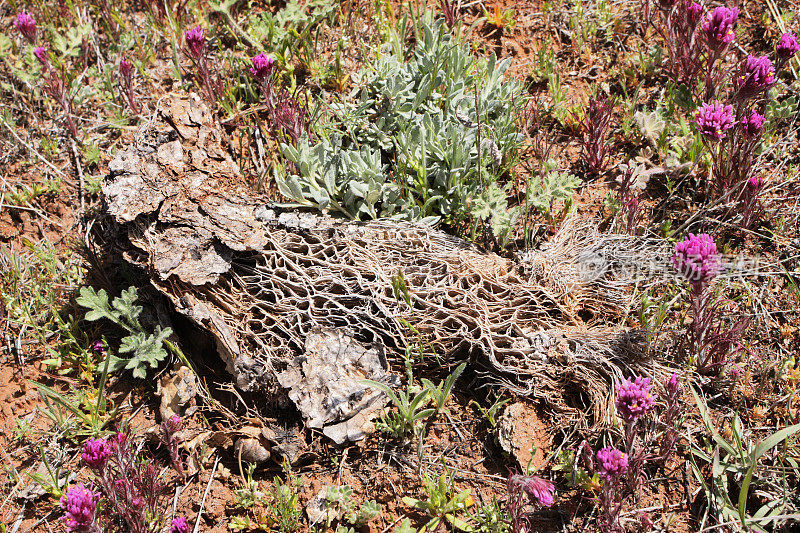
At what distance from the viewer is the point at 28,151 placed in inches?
173

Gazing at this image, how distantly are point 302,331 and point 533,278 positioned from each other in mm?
1318

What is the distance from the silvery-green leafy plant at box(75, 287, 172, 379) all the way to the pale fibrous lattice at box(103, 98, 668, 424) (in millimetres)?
242

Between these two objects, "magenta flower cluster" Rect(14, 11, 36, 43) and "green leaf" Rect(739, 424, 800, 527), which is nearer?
"green leaf" Rect(739, 424, 800, 527)

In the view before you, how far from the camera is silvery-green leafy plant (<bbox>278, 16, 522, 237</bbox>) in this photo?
3.53 meters

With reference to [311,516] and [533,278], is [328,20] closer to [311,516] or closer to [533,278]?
[533,278]

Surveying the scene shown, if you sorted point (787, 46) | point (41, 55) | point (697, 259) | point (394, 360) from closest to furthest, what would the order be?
point (697, 259) → point (394, 360) → point (787, 46) → point (41, 55)

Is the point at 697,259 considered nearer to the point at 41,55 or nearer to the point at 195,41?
the point at 195,41

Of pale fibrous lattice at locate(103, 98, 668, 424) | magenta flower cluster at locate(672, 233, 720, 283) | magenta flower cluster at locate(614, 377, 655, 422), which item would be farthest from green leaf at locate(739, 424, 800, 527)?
magenta flower cluster at locate(672, 233, 720, 283)

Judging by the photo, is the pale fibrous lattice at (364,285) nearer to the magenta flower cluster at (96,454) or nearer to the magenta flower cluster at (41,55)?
the magenta flower cluster at (96,454)

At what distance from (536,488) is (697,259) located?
4.09 ft

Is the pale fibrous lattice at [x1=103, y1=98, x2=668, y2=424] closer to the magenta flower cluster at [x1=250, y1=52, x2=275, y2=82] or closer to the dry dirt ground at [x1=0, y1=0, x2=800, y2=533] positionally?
the dry dirt ground at [x1=0, y1=0, x2=800, y2=533]

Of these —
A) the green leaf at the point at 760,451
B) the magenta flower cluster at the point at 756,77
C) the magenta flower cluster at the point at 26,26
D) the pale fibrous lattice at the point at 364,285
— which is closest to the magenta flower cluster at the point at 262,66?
the pale fibrous lattice at the point at 364,285

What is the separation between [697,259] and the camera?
264 centimetres

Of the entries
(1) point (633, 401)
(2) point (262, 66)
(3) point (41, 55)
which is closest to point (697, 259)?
(1) point (633, 401)
